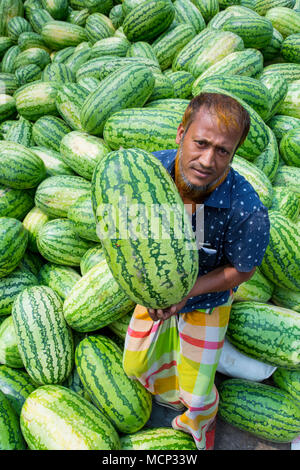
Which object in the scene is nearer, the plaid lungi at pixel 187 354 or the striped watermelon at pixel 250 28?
the plaid lungi at pixel 187 354

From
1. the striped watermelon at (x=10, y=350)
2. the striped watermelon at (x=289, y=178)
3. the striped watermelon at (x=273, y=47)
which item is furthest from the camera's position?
the striped watermelon at (x=273, y=47)

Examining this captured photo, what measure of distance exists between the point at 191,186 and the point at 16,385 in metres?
1.52

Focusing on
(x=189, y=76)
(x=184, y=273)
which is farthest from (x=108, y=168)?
(x=189, y=76)

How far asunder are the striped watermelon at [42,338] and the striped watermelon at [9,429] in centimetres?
20

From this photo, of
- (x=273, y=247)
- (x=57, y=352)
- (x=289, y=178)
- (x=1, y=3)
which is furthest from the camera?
(x=1, y=3)

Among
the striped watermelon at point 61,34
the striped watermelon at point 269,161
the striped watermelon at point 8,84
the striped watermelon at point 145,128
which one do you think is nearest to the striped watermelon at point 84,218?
the striped watermelon at point 145,128

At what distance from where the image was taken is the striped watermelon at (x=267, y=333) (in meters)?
1.95

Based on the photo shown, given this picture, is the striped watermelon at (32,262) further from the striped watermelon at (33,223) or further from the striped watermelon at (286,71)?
the striped watermelon at (286,71)

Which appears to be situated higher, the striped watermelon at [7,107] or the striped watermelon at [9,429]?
the striped watermelon at [7,107]

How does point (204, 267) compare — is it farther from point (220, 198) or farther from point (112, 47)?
point (112, 47)
